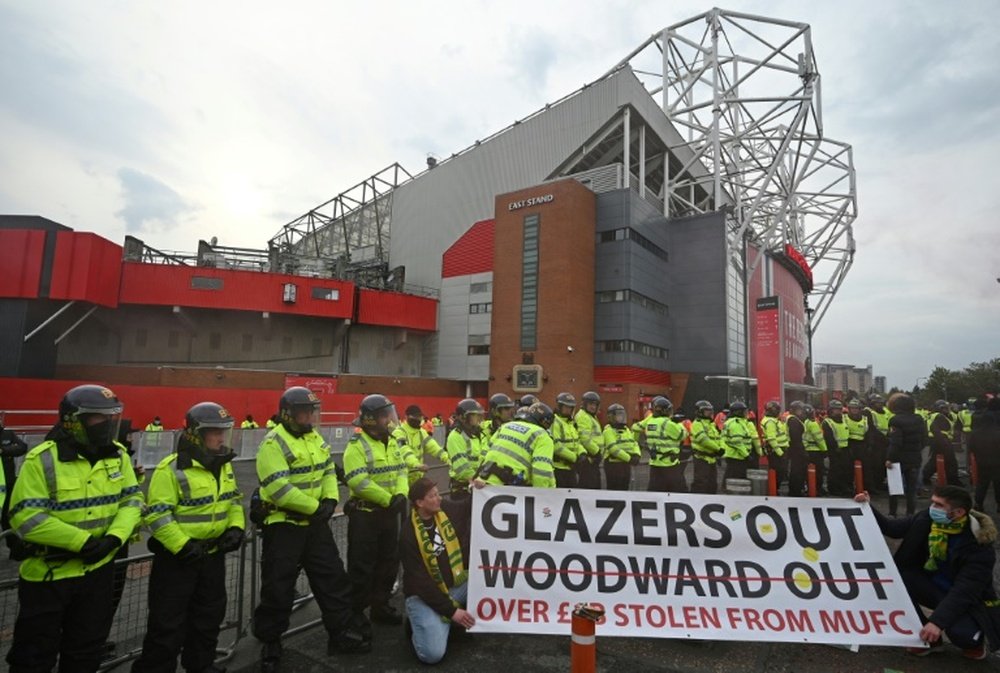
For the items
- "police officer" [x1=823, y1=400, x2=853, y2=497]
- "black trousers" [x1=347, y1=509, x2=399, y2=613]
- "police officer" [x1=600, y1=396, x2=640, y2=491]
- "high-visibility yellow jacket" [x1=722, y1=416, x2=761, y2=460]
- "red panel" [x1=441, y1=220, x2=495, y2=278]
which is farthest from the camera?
"red panel" [x1=441, y1=220, x2=495, y2=278]

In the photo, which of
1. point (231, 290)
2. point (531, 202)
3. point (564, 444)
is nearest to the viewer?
point (564, 444)

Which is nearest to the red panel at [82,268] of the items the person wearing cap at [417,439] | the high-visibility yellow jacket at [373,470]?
the person wearing cap at [417,439]

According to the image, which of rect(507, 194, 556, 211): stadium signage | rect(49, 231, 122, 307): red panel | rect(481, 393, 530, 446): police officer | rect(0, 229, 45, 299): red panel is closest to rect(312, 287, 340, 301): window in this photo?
rect(49, 231, 122, 307): red panel

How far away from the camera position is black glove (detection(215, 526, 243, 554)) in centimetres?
386

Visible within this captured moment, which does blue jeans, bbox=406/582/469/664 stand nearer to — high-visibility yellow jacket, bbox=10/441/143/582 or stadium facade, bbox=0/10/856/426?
high-visibility yellow jacket, bbox=10/441/143/582

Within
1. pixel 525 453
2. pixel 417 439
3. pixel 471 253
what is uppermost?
pixel 471 253

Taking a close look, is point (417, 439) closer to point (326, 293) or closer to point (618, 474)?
point (618, 474)

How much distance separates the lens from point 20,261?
24.2 meters

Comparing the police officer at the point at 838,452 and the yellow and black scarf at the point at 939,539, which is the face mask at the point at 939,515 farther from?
the police officer at the point at 838,452

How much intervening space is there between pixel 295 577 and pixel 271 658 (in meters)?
0.62

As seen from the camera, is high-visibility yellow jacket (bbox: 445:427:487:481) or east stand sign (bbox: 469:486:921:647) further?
high-visibility yellow jacket (bbox: 445:427:487:481)

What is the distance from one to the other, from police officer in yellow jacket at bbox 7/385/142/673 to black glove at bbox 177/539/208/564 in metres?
0.38

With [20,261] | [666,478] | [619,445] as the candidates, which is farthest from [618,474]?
[20,261]

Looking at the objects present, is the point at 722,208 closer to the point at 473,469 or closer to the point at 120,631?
the point at 473,469
